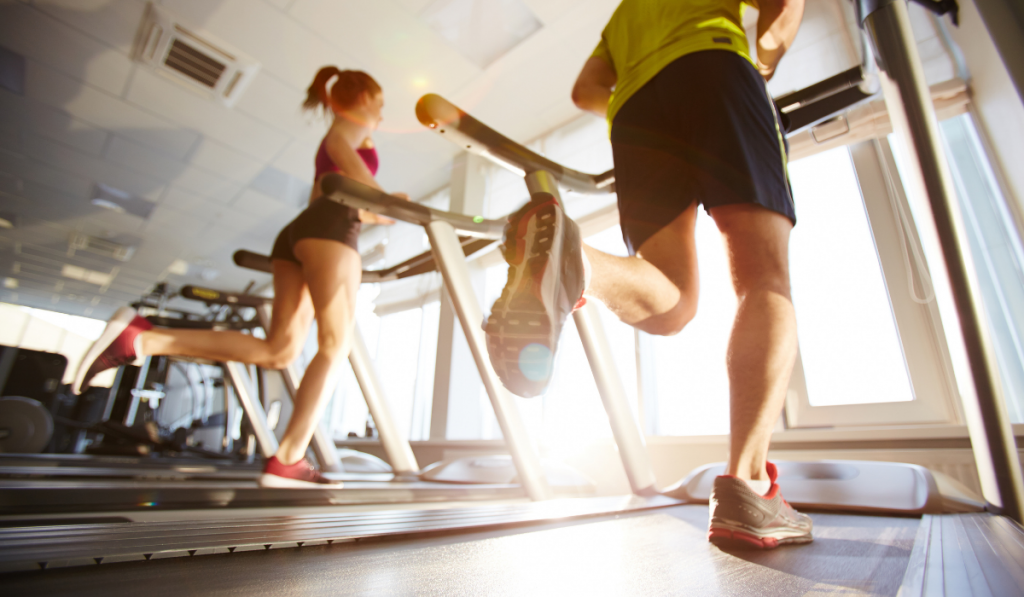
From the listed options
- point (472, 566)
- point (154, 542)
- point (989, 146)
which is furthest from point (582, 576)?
point (989, 146)

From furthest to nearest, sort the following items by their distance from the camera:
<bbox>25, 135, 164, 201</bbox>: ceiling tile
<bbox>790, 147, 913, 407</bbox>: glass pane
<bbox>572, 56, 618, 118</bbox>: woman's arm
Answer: <bbox>25, 135, 164, 201</bbox>: ceiling tile < <bbox>790, 147, 913, 407</bbox>: glass pane < <bbox>572, 56, 618, 118</bbox>: woman's arm

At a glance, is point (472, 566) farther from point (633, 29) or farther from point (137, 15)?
point (137, 15)

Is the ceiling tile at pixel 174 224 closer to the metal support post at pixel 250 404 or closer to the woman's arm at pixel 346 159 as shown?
the metal support post at pixel 250 404

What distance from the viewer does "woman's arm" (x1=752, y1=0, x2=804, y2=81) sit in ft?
3.04

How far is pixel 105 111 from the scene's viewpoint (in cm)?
380

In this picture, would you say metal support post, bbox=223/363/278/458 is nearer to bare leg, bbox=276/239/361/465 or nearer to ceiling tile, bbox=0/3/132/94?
bare leg, bbox=276/239/361/465

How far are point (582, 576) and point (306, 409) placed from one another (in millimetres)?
1111

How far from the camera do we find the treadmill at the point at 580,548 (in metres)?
0.49

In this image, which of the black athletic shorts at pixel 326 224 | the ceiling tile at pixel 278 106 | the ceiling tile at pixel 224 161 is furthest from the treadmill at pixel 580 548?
the ceiling tile at pixel 224 161

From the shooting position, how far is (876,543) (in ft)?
2.53

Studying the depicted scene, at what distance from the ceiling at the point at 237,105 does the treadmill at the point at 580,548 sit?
2044mm

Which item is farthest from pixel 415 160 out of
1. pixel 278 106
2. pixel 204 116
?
pixel 204 116

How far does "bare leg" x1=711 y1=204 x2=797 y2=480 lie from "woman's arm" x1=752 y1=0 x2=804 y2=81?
39cm

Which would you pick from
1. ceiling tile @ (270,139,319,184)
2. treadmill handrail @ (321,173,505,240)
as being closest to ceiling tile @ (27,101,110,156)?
ceiling tile @ (270,139,319,184)
